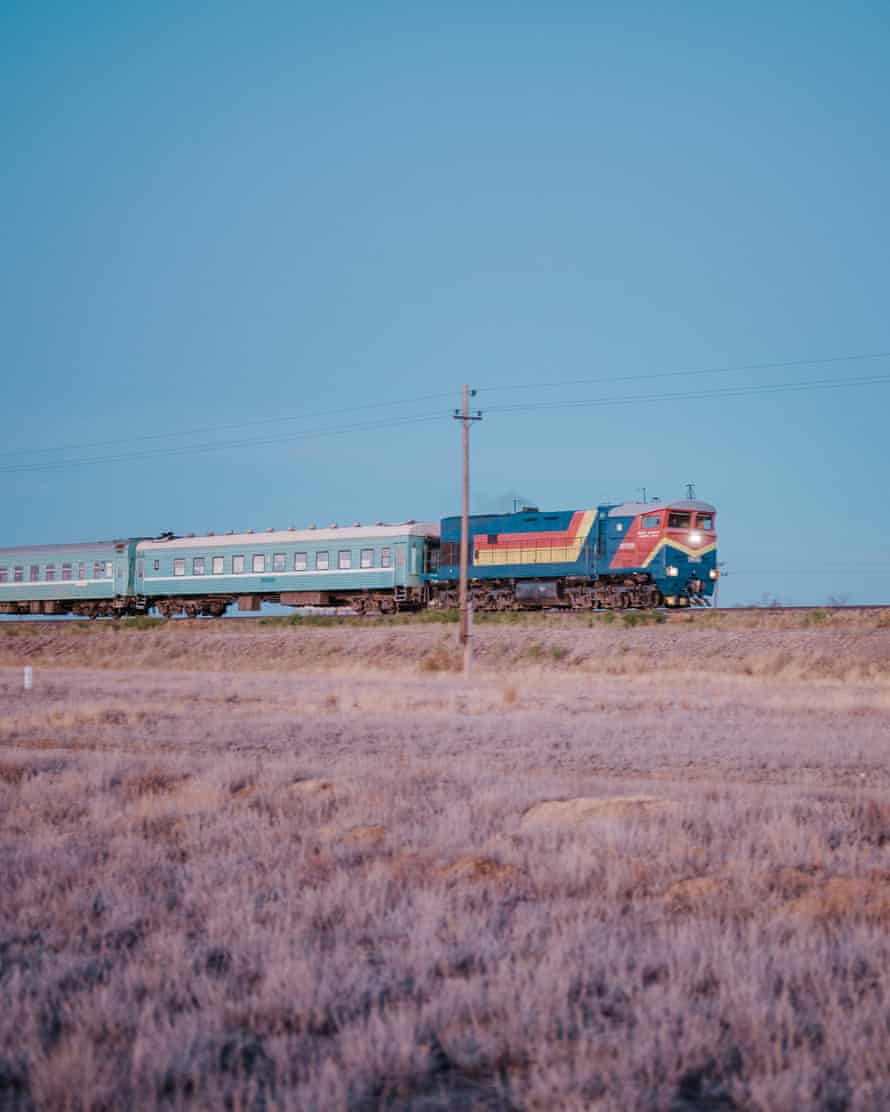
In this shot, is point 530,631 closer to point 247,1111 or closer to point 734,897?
point 734,897

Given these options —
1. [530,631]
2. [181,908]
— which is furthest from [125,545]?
[181,908]

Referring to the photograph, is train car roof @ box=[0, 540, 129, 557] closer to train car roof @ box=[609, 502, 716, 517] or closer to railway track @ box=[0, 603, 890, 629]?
railway track @ box=[0, 603, 890, 629]

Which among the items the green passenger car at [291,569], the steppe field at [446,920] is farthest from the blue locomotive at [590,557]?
the steppe field at [446,920]

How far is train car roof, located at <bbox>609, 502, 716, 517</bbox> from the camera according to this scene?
42.1 metres

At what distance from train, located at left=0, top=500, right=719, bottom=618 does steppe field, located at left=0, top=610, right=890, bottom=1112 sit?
2393cm

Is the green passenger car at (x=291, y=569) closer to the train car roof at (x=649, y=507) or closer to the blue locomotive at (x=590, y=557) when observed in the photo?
the blue locomotive at (x=590, y=557)

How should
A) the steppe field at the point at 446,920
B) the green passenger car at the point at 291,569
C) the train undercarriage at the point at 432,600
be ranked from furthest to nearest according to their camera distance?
the green passenger car at the point at 291,569, the train undercarriage at the point at 432,600, the steppe field at the point at 446,920

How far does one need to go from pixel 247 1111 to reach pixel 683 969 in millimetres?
2633

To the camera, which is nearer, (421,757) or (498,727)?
(421,757)

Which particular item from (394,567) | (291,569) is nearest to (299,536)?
(291,569)

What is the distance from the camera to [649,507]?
42.4 metres

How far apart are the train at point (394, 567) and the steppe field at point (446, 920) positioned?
23932 mm

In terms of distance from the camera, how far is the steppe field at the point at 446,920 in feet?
15.9

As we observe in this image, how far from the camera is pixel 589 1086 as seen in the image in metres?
4.66
